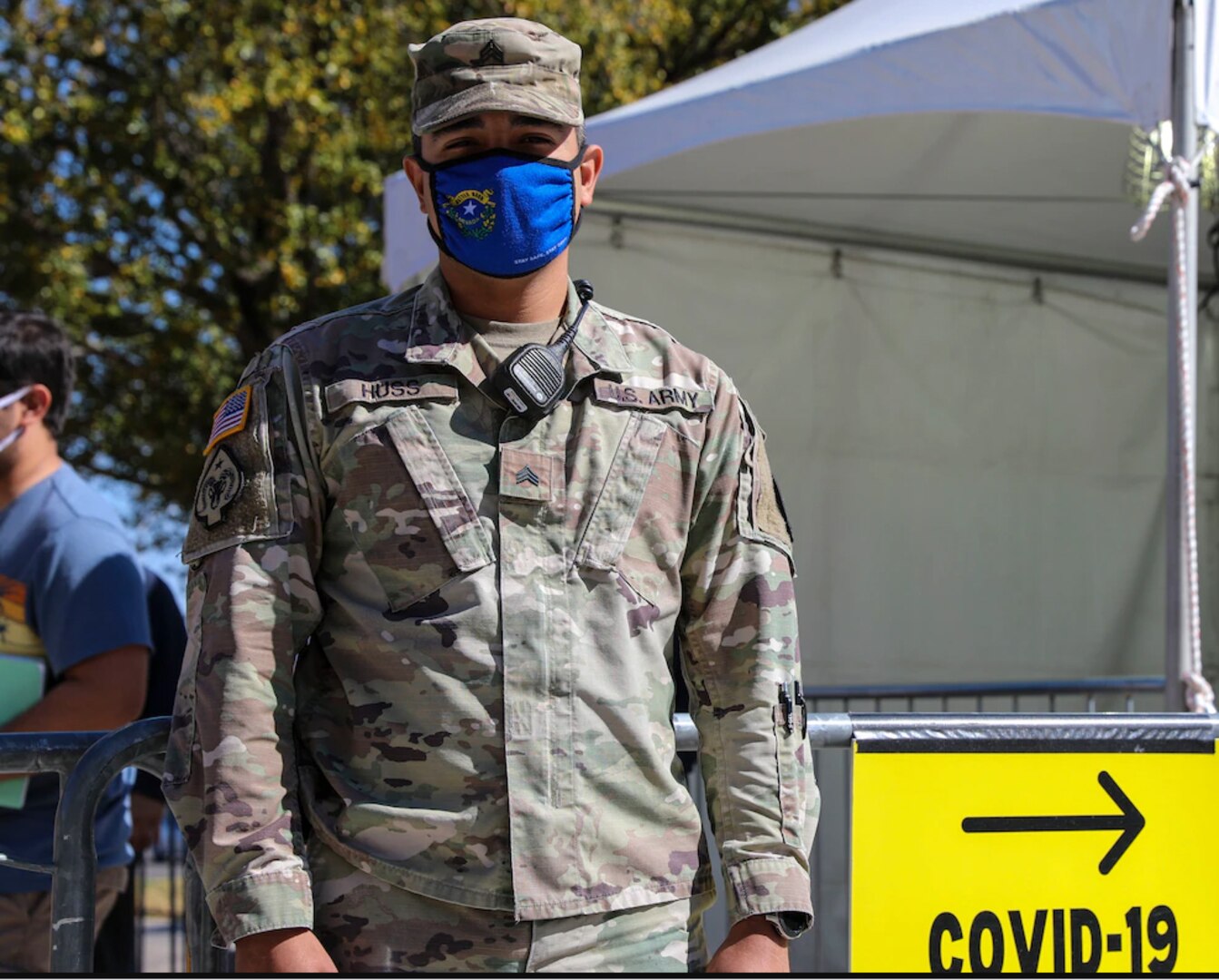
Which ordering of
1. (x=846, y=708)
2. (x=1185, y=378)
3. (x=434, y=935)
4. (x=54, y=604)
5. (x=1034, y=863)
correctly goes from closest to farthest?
(x=434, y=935) → (x=1034, y=863) → (x=54, y=604) → (x=1185, y=378) → (x=846, y=708)

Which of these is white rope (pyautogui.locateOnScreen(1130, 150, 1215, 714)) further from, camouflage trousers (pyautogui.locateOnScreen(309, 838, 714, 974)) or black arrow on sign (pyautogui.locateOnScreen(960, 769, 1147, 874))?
camouflage trousers (pyautogui.locateOnScreen(309, 838, 714, 974))

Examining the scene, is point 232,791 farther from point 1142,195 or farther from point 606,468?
point 1142,195

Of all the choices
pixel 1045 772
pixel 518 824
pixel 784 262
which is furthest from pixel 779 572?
pixel 784 262

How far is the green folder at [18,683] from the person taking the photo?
303cm

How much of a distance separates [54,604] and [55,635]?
0.06m

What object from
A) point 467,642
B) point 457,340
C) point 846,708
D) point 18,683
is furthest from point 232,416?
point 846,708

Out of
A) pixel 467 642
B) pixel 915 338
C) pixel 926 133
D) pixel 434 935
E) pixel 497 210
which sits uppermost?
pixel 926 133

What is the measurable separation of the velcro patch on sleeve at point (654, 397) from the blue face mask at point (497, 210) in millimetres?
189

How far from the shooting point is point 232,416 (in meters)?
1.95

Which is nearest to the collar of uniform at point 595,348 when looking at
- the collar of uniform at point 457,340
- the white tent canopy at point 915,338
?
the collar of uniform at point 457,340

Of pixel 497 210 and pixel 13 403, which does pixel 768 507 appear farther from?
pixel 13 403

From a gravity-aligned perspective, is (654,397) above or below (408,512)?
above

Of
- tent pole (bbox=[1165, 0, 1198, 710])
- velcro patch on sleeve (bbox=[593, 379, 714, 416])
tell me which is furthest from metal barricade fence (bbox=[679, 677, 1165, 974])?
velcro patch on sleeve (bbox=[593, 379, 714, 416])

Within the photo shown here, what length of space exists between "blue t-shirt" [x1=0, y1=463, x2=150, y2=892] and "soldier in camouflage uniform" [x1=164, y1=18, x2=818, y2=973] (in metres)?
1.20
